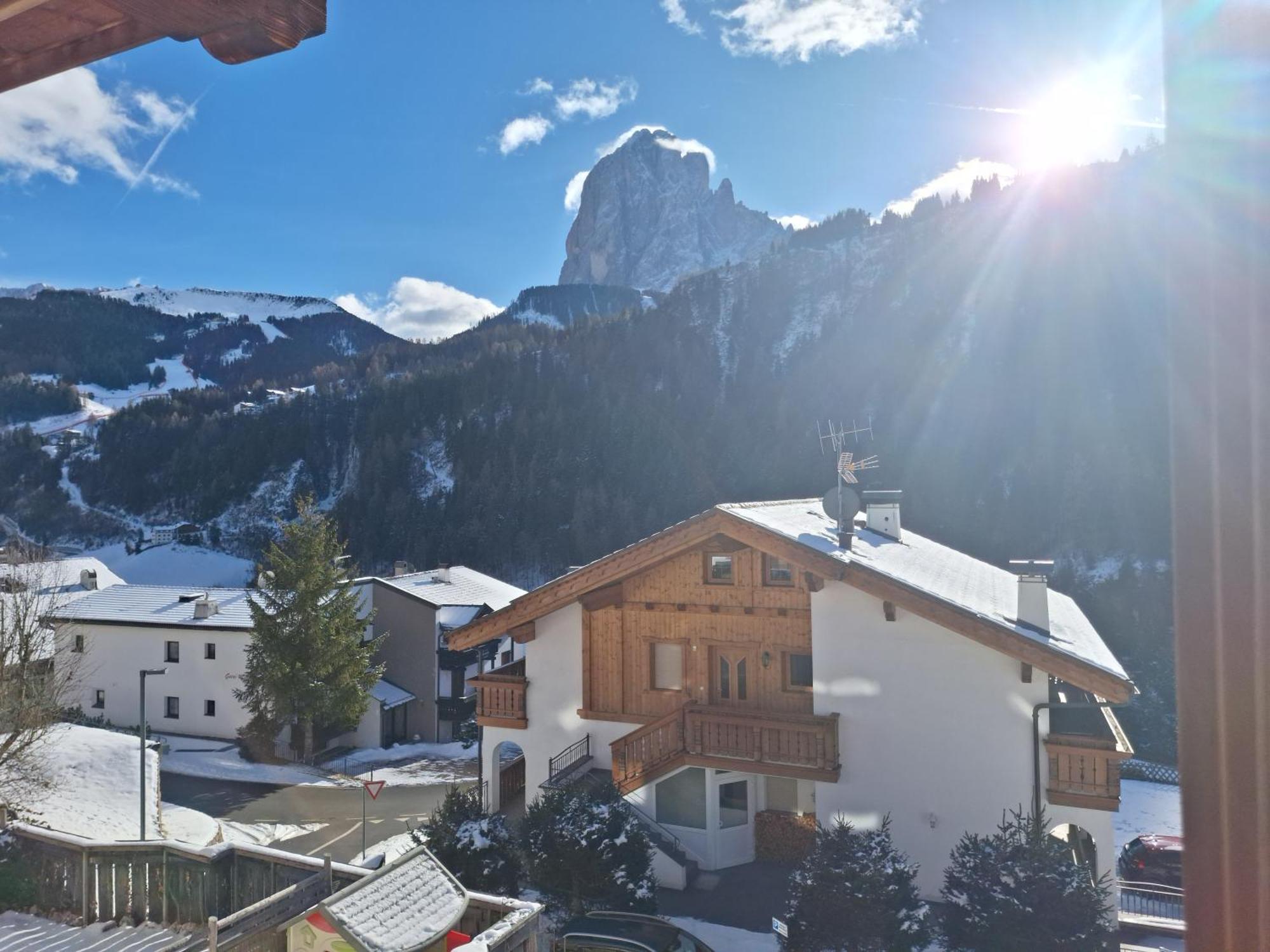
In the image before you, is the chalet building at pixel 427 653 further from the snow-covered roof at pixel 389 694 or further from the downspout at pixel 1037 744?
the downspout at pixel 1037 744

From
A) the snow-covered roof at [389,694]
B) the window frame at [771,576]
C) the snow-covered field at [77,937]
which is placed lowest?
the snow-covered roof at [389,694]

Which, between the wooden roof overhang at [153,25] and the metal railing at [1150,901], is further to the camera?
the metal railing at [1150,901]

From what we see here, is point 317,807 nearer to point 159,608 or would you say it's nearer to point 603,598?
point 603,598

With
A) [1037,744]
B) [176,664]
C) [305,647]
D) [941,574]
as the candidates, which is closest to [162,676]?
[176,664]

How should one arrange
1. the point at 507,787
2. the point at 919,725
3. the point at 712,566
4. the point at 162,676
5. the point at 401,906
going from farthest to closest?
the point at 162,676
the point at 507,787
the point at 712,566
the point at 919,725
the point at 401,906

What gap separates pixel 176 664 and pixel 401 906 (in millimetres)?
36151

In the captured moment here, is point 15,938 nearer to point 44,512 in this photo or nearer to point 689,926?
point 689,926

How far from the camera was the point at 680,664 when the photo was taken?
1723 centimetres

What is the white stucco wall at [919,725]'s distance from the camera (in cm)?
1380

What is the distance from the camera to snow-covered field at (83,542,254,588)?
232 feet

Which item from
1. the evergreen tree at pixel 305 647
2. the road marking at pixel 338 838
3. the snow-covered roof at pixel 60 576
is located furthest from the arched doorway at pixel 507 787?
the snow-covered roof at pixel 60 576

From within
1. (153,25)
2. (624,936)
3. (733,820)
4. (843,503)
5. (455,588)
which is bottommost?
(733,820)

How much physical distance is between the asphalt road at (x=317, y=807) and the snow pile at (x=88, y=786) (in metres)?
2.46

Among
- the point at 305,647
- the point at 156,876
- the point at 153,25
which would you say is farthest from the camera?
the point at 305,647
